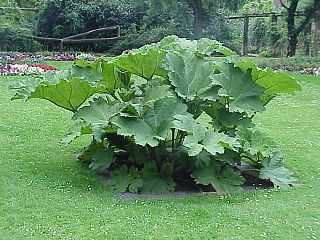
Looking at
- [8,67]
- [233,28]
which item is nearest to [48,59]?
[8,67]

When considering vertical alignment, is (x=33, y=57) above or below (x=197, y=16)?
below

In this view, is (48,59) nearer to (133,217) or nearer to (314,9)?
(314,9)

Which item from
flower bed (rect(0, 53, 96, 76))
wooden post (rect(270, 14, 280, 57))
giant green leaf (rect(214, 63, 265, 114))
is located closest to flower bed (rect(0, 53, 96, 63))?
flower bed (rect(0, 53, 96, 76))

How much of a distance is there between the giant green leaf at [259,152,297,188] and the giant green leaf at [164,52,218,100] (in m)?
1.13

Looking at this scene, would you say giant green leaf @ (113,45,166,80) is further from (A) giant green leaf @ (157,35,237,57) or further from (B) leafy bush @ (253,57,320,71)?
(B) leafy bush @ (253,57,320,71)

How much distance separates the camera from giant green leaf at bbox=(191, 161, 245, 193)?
5.03 m

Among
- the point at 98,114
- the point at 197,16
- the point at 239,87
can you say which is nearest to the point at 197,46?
the point at 239,87

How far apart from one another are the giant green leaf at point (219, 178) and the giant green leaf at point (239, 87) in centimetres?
70

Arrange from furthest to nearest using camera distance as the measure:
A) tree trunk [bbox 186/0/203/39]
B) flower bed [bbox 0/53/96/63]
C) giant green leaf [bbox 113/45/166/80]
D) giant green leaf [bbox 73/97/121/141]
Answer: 1. tree trunk [bbox 186/0/203/39]
2. flower bed [bbox 0/53/96/63]
3. giant green leaf [bbox 113/45/166/80]
4. giant green leaf [bbox 73/97/121/141]

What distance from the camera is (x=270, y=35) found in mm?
24125

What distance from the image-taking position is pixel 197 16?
23.9 meters

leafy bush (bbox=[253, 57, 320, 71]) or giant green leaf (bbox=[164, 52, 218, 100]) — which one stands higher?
giant green leaf (bbox=[164, 52, 218, 100])

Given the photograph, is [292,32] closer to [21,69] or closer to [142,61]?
[21,69]

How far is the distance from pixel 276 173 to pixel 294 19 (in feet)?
60.8
